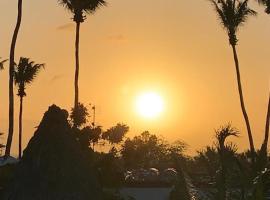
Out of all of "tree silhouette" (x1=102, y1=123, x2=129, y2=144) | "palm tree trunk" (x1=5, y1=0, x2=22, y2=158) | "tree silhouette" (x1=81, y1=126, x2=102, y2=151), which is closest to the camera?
"tree silhouette" (x1=81, y1=126, x2=102, y2=151)

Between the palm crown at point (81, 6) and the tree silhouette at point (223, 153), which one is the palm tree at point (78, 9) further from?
the tree silhouette at point (223, 153)

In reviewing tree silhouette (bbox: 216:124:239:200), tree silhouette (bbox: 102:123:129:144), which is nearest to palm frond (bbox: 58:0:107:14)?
tree silhouette (bbox: 102:123:129:144)

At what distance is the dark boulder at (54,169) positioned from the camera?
72.4ft

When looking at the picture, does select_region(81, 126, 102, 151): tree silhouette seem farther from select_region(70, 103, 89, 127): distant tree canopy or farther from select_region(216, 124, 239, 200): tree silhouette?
select_region(216, 124, 239, 200): tree silhouette

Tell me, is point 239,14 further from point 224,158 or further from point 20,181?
point 224,158

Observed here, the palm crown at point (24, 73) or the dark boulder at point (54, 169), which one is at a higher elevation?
the palm crown at point (24, 73)

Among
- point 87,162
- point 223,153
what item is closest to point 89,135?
point 87,162

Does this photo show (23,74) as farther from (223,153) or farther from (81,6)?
(223,153)

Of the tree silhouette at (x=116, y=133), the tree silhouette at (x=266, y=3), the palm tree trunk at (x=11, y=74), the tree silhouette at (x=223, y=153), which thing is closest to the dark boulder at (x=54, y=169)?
the tree silhouette at (x=223, y=153)

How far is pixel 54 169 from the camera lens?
74.0 ft

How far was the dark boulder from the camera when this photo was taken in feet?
72.4

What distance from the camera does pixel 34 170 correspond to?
74.5ft

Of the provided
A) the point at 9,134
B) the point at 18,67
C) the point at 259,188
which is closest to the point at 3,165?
the point at 9,134

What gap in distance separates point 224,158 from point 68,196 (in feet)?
36.7
